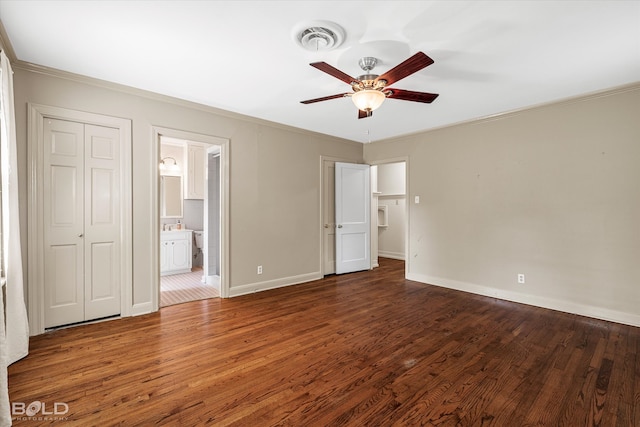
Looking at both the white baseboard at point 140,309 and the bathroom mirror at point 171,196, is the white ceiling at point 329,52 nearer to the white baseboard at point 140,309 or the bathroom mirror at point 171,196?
the white baseboard at point 140,309

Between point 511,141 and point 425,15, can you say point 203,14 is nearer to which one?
point 425,15

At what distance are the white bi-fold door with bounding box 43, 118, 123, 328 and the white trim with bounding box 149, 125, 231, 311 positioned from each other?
13.9 inches

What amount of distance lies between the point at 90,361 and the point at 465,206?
4899 millimetres

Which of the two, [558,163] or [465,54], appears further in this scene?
[558,163]

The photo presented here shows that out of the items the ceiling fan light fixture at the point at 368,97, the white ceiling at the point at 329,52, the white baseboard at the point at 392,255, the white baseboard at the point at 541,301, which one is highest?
the white ceiling at the point at 329,52

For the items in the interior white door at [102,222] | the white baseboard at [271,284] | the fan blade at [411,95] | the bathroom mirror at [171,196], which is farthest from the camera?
the bathroom mirror at [171,196]

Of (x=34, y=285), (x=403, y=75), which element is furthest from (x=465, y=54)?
(x=34, y=285)

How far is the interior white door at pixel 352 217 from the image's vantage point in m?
5.57

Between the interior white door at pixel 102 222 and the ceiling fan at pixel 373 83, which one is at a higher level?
the ceiling fan at pixel 373 83

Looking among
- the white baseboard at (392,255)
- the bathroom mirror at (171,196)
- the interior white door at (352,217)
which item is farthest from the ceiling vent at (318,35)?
the white baseboard at (392,255)

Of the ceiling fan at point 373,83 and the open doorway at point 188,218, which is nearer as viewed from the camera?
the ceiling fan at point 373,83

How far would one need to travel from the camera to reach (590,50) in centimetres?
255

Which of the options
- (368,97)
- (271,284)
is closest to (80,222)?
(271,284)

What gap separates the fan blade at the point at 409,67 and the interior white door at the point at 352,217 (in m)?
3.13
